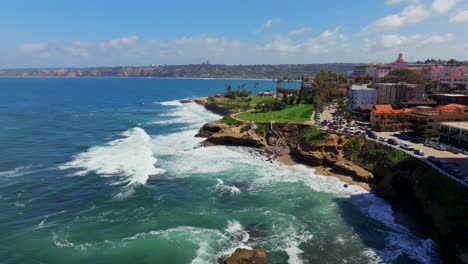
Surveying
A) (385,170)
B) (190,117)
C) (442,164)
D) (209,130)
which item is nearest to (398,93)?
(209,130)

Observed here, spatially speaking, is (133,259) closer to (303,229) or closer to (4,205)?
(303,229)

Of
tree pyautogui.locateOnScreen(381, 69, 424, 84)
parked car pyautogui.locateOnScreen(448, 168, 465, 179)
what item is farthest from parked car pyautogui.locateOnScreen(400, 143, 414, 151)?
tree pyautogui.locateOnScreen(381, 69, 424, 84)

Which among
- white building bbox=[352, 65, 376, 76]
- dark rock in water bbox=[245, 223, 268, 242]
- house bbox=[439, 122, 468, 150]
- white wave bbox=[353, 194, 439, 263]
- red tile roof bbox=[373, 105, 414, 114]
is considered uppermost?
white building bbox=[352, 65, 376, 76]

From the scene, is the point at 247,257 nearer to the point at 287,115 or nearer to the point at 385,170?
the point at 385,170

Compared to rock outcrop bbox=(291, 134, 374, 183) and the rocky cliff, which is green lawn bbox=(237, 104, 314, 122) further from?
the rocky cliff

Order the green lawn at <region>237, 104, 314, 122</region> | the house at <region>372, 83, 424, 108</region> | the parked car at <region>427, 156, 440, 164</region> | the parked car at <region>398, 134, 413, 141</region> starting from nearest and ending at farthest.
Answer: the parked car at <region>427, 156, 440, 164</region> < the parked car at <region>398, 134, 413, 141</region> < the green lawn at <region>237, 104, 314, 122</region> < the house at <region>372, 83, 424, 108</region>

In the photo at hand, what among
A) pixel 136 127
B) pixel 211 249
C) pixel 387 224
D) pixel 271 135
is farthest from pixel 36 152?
pixel 387 224

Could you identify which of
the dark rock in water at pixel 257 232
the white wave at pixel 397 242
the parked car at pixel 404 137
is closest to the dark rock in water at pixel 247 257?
the dark rock in water at pixel 257 232
